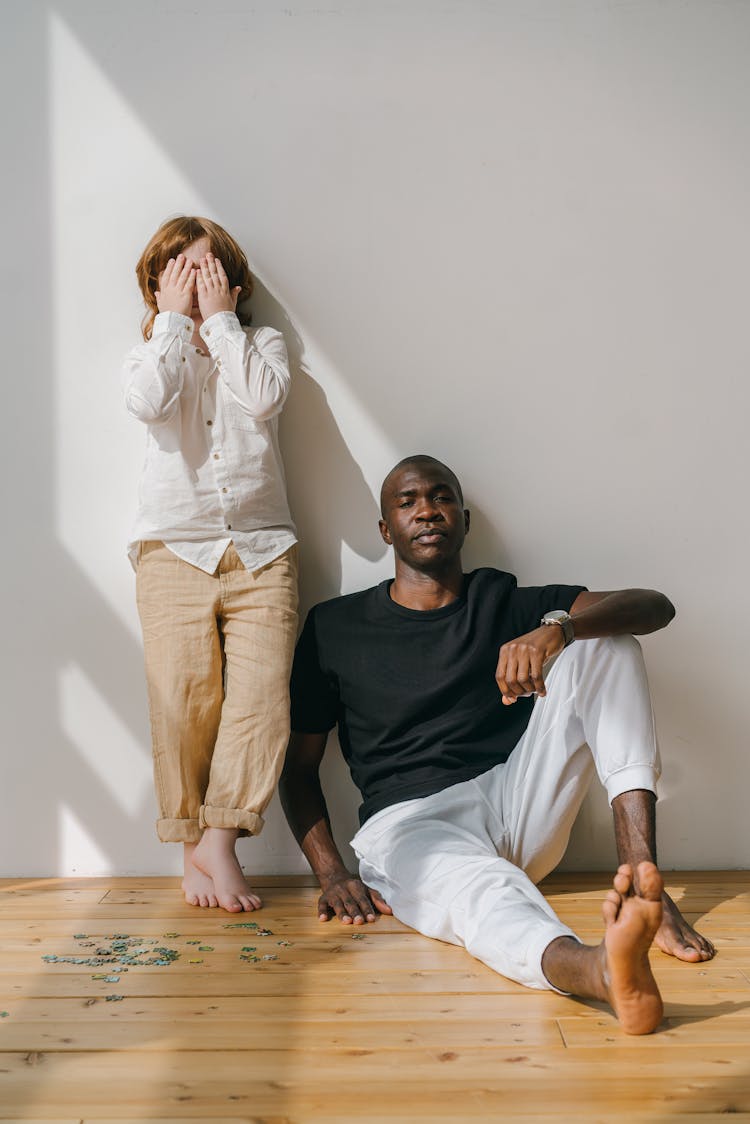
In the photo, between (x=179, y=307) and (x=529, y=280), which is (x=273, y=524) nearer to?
(x=179, y=307)

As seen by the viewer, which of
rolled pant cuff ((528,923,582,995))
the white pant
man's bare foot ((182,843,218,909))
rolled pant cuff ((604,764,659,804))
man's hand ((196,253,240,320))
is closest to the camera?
rolled pant cuff ((528,923,582,995))

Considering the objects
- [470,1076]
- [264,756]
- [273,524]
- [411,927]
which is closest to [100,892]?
[264,756]

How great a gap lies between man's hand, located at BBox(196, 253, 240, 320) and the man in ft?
1.93

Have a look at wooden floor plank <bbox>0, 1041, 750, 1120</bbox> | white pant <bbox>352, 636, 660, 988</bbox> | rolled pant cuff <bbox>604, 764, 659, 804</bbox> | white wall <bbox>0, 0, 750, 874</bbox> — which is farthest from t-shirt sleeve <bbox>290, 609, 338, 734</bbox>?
wooden floor plank <bbox>0, 1041, 750, 1120</bbox>

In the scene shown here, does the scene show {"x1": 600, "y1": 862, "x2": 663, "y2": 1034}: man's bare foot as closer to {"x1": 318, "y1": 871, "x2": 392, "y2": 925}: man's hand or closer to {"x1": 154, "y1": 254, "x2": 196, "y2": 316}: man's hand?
Result: {"x1": 318, "y1": 871, "x2": 392, "y2": 925}: man's hand

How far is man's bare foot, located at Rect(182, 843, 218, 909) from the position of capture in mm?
2340

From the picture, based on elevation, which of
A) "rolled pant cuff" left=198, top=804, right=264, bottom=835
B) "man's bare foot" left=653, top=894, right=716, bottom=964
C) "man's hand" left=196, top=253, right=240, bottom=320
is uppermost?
"man's hand" left=196, top=253, right=240, bottom=320

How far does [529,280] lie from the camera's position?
2641 millimetres

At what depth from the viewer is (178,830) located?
2.41 meters

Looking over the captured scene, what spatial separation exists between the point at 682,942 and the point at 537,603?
2.68 ft

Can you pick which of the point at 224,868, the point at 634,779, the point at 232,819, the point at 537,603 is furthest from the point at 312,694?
the point at 634,779

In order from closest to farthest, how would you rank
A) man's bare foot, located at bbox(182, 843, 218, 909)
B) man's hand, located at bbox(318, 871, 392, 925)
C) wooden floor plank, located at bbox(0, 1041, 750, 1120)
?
wooden floor plank, located at bbox(0, 1041, 750, 1120), man's hand, located at bbox(318, 871, 392, 925), man's bare foot, located at bbox(182, 843, 218, 909)

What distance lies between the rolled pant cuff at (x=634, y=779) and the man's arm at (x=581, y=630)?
229 mm

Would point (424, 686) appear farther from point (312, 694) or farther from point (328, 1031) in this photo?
point (328, 1031)
